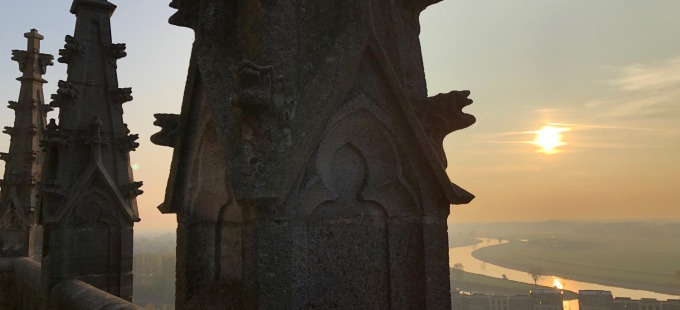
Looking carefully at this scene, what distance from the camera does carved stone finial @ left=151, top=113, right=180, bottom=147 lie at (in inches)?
128

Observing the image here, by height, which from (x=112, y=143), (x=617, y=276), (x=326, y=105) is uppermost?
(x=112, y=143)

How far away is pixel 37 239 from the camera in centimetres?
1148

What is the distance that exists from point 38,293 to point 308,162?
670 cm

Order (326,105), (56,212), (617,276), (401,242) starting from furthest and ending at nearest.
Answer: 1. (617,276)
2. (56,212)
3. (401,242)
4. (326,105)

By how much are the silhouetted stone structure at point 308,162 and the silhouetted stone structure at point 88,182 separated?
4.11 m

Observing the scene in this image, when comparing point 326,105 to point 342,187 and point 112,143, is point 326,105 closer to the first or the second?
point 342,187

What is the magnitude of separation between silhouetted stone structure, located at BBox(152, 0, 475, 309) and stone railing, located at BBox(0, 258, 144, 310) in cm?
160

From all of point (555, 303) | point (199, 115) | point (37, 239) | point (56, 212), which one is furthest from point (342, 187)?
point (555, 303)

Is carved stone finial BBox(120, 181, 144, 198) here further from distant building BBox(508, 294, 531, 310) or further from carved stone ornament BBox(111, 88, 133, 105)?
distant building BBox(508, 294, 531, 310)

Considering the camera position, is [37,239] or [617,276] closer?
[37,239]

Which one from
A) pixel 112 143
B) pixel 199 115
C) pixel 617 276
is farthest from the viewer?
pixel 617 276

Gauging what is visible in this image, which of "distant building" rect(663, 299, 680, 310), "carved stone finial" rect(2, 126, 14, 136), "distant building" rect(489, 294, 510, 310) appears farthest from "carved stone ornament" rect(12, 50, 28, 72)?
"distant building" rect(489, 294, 510, 310)

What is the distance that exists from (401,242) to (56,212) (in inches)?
215

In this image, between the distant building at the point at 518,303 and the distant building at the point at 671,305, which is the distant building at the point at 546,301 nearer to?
the distant building at the point at 518,303
